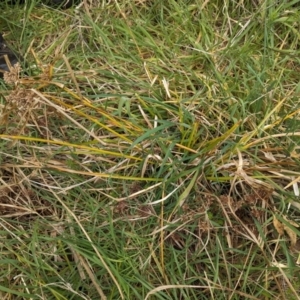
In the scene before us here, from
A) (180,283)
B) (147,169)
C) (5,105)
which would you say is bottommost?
(180,283)

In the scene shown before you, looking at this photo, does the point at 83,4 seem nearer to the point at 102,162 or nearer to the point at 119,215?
the point at 102,162

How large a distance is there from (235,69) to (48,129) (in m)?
0.59

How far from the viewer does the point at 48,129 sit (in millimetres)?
1642

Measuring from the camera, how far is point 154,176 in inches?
62.1

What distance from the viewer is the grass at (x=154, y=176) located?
4.84 ft

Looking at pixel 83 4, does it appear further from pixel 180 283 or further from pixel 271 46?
pixel 180 283

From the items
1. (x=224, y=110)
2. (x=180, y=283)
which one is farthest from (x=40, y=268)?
(x=224, y=110)

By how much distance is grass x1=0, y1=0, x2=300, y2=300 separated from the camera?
1477 millimetres

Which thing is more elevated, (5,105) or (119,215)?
(5,105)

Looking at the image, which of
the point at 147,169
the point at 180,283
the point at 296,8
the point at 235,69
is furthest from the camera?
the point at 296,8

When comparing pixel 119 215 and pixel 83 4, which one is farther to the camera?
pixel 83 4

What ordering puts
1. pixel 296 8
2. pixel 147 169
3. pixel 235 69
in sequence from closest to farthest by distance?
pixel 147 169
pixel 235 69
pixel 296 8

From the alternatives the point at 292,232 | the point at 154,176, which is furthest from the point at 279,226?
the point at 154,176

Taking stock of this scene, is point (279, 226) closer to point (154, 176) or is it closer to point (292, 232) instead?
point (292, 232)
